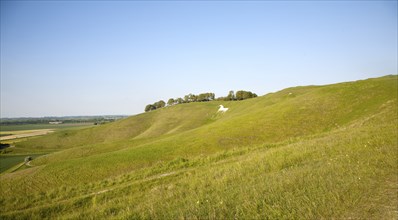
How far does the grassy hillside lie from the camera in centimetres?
742

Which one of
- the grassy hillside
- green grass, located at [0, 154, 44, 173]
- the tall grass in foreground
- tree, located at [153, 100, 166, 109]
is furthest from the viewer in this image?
tree, located at [153, 100, 166, 109]

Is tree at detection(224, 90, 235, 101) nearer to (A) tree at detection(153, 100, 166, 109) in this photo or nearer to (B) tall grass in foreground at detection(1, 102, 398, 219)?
(A) tree at detection(153, 100, 166, 109)

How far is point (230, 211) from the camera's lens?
7.30m

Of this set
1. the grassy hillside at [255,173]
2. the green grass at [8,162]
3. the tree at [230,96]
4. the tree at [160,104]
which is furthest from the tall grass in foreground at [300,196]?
the tree at [160,104]

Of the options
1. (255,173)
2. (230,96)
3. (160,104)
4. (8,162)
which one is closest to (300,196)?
(255,173)

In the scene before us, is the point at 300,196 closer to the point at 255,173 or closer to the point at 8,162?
the point at 255,173

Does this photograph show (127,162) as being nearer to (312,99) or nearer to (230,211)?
(230,211)

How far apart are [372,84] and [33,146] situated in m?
108

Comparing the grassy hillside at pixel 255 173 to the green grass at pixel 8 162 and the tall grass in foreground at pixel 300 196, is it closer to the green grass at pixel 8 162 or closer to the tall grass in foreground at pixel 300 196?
the tall grass in foreground at pixel 300 196

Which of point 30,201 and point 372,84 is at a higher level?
point 372,84

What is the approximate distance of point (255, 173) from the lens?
40.9 ft

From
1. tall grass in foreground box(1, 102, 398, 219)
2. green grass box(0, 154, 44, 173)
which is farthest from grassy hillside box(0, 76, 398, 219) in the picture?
green grass box(0, 154, 44, 173)

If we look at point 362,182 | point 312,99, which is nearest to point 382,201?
point 362,182

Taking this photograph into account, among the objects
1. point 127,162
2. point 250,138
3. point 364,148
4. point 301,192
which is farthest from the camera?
point 250,138
